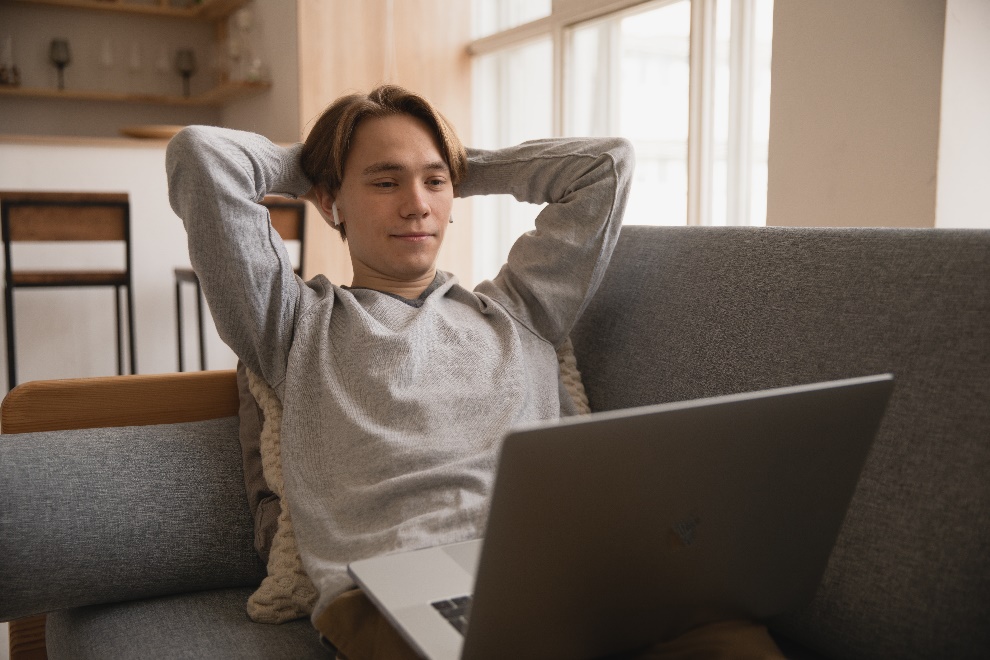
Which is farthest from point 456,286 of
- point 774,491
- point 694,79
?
point 694,79

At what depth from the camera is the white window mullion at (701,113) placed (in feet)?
9.89

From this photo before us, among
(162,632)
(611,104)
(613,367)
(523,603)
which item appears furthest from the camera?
(611,104)

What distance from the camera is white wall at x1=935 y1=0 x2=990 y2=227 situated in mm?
2102

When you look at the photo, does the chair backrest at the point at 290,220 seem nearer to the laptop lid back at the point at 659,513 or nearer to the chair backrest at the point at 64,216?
the chair backrest at the point at 64,216

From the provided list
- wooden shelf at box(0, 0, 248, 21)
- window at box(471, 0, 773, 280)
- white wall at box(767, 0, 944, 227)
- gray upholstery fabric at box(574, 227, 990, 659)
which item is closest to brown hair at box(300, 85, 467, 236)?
gray upholstery fabric at box(574, 227, 990, 659)

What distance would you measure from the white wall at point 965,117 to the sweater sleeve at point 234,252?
5.38 ft

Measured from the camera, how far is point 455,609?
0.78m

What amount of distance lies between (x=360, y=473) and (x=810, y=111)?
189 centimetres

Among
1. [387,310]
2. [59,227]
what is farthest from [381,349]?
[59,227]

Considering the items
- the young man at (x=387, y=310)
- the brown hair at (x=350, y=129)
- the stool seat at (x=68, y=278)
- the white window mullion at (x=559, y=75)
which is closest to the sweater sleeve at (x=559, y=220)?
the young man at (x=387, y=310)

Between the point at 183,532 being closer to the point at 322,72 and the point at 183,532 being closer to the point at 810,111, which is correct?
the point at 810,111

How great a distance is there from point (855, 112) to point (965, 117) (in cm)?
28

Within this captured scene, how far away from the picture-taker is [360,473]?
1.10 metres

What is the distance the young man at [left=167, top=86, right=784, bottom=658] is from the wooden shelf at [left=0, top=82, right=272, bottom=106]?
3.57 meters
